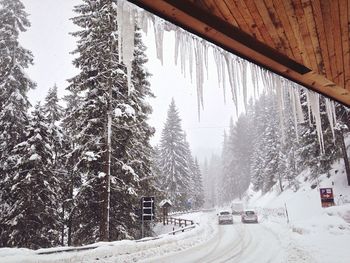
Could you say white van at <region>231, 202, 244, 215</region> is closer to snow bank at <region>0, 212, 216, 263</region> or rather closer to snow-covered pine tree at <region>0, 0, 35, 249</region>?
snow bank at <region>0, 212, 216, 263</region>

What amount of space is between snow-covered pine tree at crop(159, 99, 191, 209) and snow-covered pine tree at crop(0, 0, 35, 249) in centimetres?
2669

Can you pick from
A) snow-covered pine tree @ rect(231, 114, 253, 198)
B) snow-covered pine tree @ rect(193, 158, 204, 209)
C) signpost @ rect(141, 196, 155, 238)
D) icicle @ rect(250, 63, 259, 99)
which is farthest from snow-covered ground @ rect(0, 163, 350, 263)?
snow-covered pine tree @ rect(231, 114, 253, 198)

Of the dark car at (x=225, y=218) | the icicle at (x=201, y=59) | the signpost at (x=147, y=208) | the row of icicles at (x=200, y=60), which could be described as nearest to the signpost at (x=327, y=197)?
the signpost at (x=147, y=208)

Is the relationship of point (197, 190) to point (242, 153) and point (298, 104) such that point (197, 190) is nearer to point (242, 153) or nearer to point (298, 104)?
point (242, 153)

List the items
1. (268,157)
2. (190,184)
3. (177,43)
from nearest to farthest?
(177,43) < (268,157) < (190,184)

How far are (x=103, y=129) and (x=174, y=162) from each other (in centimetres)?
3050

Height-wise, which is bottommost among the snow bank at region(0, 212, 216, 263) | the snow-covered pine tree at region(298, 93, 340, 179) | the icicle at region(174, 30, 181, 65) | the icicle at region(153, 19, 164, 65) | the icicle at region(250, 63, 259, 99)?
the snow bank at region(0, 212, 216, 263)

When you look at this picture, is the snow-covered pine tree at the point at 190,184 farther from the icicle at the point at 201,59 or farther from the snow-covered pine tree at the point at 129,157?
the icicle at the point at 201,59

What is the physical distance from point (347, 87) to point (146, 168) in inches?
669

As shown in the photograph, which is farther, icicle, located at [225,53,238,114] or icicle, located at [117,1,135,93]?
icicle, located at [225,53,238,114]

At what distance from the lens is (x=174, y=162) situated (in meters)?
46.6

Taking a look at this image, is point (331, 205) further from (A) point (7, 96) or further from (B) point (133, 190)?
(A) point (7, 96)

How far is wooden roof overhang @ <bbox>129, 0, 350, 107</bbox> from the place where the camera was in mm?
2234

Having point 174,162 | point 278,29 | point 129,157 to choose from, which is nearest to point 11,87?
point 129,157
